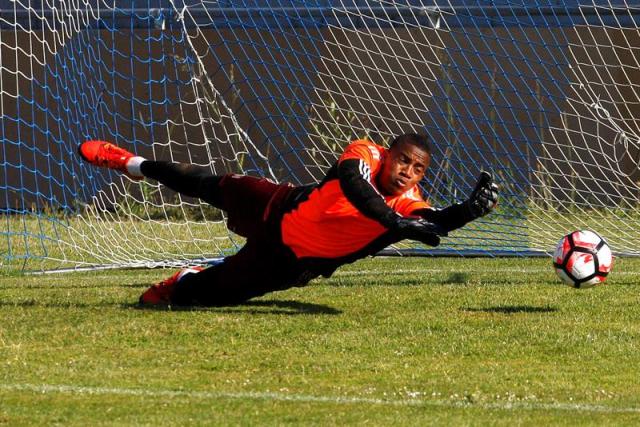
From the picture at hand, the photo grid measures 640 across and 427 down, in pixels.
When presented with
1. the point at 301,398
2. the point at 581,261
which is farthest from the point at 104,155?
the point at 301,398

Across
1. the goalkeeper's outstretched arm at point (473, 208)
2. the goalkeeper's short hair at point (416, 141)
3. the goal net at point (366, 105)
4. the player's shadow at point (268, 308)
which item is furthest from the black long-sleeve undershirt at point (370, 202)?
the goal net at point (366, 105)

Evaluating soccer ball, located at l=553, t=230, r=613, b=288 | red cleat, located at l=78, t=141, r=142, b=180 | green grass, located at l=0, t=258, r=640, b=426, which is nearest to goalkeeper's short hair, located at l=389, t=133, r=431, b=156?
green grass, located at l=0, t=258, r=640, b=426

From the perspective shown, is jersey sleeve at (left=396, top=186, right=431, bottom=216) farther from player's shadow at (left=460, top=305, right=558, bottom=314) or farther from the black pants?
player's shadow at (left=460, top=305, right=558, bottom=314)

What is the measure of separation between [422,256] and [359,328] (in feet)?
15.6

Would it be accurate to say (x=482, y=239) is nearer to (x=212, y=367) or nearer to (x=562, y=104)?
(x=562, y=104)

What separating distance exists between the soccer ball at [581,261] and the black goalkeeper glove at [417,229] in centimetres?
116

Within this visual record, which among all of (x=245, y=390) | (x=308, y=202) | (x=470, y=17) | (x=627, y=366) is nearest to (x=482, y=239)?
(x=470, y=17)

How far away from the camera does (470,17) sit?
39.2 ft

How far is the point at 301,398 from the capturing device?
6.40 m

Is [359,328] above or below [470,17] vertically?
below

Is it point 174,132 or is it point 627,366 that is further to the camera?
point 174,132

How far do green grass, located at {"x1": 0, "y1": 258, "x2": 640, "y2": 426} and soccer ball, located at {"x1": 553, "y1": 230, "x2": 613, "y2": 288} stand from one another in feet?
0.82

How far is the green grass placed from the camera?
6141 millimetres

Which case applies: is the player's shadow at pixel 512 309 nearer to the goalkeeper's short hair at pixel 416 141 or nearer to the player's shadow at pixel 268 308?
the player's shadow at pixel 268 308
